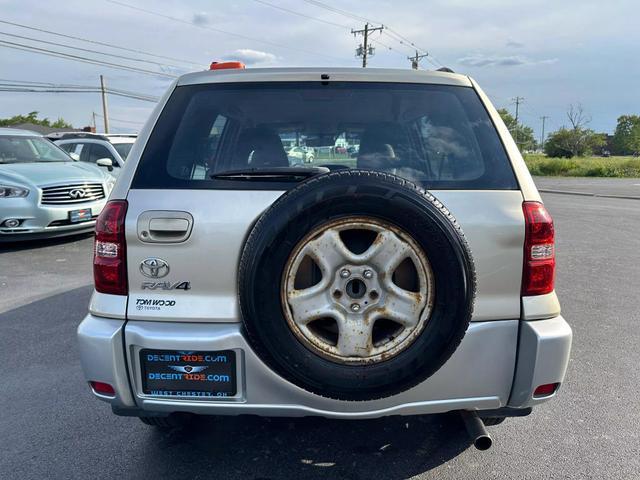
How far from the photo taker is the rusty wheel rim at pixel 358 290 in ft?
6.18

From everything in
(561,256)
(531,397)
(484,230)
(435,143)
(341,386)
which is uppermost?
(435,143)

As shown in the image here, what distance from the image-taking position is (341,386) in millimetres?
1891

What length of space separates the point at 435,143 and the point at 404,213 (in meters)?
0.66

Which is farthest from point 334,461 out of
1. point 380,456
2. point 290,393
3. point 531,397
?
point 531,397

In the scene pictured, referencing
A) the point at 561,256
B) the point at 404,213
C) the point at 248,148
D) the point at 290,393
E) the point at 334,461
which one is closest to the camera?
the point at 404,213

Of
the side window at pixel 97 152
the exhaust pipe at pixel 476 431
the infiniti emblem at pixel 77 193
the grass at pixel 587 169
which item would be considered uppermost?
the side window at pixel 97 152

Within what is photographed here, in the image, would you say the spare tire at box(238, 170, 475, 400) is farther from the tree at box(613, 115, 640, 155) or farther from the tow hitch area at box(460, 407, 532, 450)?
the tree at box(613, 115, 640, 155)

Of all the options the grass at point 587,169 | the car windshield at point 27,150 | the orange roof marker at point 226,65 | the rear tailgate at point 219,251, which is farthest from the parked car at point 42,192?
the grass at point 587,169

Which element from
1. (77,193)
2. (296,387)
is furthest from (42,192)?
(296,387)

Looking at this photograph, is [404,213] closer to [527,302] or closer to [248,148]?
[527,302]

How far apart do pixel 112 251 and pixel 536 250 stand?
1.75m

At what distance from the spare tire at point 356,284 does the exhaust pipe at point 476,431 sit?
541 millimetres

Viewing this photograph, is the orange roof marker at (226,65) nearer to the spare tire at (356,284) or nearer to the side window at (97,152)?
the spare tire at (356,284)

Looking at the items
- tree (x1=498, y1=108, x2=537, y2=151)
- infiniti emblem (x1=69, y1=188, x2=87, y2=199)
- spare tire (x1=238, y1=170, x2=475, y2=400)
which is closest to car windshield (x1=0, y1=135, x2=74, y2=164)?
infiniti emblem (x1=69, y1=188, x2=87, y2=199)
